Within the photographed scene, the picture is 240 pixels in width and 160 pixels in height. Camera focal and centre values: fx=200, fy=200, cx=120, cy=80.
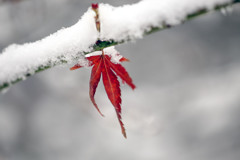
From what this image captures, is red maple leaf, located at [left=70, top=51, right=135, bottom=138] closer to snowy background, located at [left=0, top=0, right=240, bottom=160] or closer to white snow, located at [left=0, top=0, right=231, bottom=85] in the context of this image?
white snow, located at [left=0, top=0, right=231, bottom=85]

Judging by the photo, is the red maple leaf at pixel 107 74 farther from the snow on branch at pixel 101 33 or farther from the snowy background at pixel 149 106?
the snowy background at pixel 149 106

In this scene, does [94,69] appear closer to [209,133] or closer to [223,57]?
[209,133]

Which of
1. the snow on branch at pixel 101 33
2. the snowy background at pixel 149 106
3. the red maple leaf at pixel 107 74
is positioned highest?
the snow on branch at pixel 101 33

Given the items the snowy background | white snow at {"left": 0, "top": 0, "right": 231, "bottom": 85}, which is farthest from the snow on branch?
the snowy background

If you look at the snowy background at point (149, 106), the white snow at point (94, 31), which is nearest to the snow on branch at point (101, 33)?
the white snow at point (94, 31)

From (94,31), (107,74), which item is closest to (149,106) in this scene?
(107,74)

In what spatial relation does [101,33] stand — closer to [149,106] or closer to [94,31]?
[94,31]

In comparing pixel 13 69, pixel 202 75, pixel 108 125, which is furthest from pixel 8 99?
pixel 202 75
